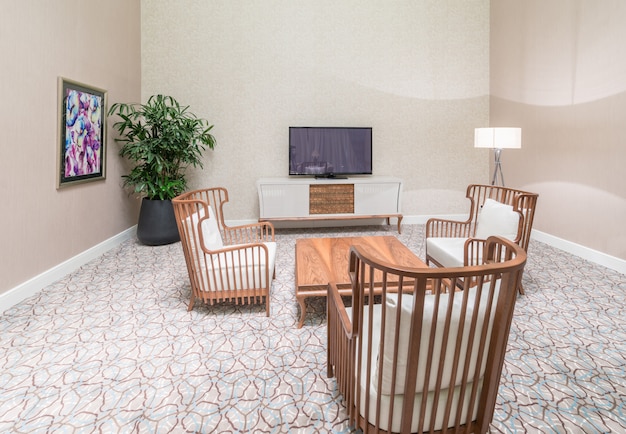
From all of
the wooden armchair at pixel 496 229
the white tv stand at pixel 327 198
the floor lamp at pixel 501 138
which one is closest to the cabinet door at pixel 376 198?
the white tv stand at pixel 327 198

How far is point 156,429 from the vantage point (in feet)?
5.11

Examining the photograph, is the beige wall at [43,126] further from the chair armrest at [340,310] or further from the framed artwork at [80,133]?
the chair armrest at [340,310]

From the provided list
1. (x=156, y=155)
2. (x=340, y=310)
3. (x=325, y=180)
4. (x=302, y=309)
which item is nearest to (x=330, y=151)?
(x=325, y=180)

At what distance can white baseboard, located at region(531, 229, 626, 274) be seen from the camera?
3.46 metres

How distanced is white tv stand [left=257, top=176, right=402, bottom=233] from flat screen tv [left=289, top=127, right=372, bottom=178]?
0.72 feet

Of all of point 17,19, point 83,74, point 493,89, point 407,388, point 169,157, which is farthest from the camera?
point 493,89

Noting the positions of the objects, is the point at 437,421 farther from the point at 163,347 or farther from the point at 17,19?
the point at 17,19

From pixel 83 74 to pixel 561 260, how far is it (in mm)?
5451

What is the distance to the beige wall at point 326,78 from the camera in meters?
5.09

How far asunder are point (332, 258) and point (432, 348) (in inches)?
69.4

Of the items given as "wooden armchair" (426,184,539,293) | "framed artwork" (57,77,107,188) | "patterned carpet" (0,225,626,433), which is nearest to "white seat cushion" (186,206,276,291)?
"patterned carpet" (0,225,626,433)

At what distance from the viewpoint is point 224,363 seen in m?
2.04

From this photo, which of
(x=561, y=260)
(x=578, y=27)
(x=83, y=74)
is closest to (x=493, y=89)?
(x=578, y=27)

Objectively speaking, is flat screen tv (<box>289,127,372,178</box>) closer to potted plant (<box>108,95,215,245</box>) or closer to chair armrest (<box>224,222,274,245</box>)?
chair armrest (<box>224,222,274,245</box>)
